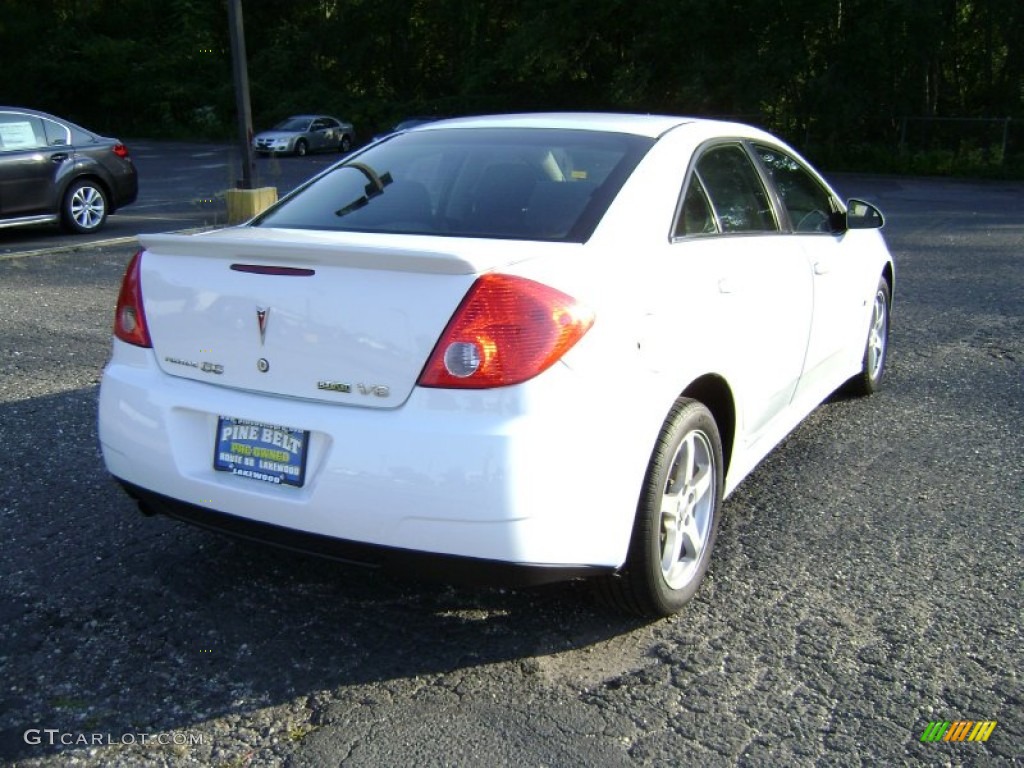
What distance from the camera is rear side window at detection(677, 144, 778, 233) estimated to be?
386 cm

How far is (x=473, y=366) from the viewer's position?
109 inches

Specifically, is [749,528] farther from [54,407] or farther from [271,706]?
[54,407]

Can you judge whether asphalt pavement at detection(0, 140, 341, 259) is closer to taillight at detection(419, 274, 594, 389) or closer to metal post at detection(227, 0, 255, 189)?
metal post at detection(227, 0, 255, 189)

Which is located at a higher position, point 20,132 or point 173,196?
point 20,132

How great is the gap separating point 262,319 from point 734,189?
6.55 ft

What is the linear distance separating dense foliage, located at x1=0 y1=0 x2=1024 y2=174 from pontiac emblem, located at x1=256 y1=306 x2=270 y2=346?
27.8m

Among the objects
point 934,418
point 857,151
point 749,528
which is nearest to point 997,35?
point 857,151

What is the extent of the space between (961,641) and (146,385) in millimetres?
2618

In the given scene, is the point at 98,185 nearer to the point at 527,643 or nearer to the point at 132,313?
the point at 132,313

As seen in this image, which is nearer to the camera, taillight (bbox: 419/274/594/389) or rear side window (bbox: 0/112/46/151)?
taillight (bbox: 419/274/594/389)

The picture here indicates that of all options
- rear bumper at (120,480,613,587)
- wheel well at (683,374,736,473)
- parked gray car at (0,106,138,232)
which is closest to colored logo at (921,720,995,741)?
rear bumper at (120,480,613,587)

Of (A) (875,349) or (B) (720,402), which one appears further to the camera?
(A) (875,349)

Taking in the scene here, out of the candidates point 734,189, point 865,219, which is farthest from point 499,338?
point 865,219
